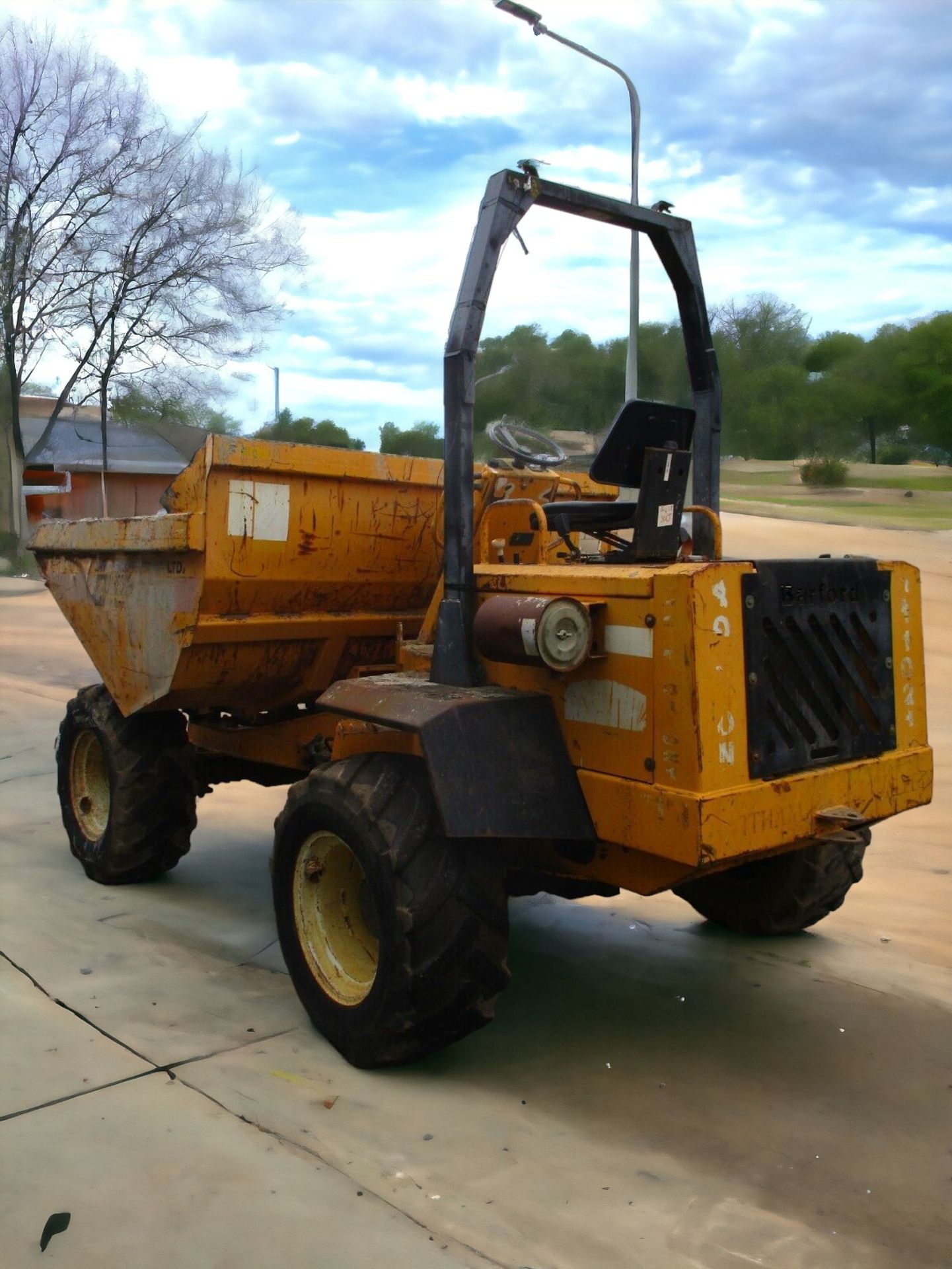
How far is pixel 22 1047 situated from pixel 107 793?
219 centimetres

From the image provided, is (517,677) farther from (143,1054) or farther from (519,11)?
(519,11)

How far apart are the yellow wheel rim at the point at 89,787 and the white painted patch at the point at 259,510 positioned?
181 centimetres

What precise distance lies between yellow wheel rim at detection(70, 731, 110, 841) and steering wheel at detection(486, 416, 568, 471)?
2.50m

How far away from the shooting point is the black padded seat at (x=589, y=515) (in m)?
3.86

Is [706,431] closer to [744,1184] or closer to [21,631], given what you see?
→ [744,1184]

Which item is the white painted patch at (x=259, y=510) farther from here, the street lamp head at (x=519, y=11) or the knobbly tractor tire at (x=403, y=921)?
the street lamp head at (x=519, y=11)

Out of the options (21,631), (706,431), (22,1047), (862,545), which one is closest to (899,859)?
(706,431)

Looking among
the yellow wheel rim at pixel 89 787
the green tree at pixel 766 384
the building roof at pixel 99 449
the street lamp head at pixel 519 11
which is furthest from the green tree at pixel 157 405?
the yellow wheel rim at pixel 89 787

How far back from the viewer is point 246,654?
4695 mm

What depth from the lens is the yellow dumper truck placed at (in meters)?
3.24

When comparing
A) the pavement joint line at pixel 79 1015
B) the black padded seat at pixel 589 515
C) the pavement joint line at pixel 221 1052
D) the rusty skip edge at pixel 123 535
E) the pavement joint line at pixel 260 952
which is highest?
the black padded seat at pixel 589 515

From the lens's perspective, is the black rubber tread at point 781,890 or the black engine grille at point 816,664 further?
the black rubber tread at point 781,890

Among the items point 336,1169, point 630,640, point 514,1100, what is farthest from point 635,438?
point 336,1169

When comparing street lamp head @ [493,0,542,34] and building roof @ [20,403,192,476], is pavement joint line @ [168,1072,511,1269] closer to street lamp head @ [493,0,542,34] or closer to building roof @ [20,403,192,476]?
street lamp head @ [493,0,542,34]
